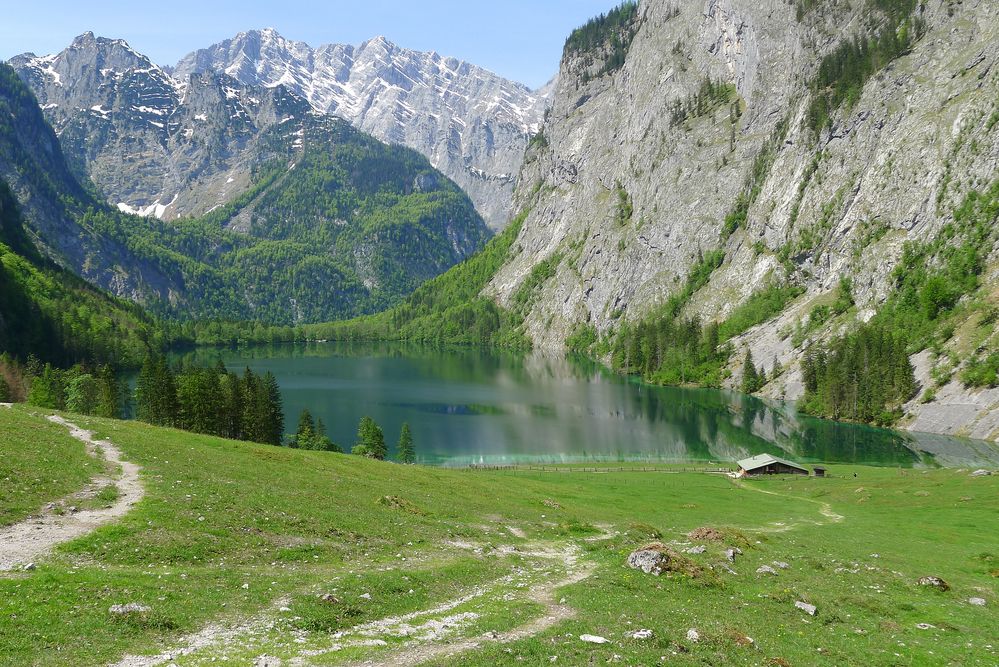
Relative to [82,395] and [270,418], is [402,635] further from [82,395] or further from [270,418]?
[82,395]

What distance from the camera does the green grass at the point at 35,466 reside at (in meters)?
28.1

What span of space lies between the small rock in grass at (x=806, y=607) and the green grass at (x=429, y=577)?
1.81 ft

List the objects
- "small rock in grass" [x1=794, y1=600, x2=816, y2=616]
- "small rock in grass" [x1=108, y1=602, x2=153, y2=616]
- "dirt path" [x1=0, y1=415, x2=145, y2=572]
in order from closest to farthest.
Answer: "small rock in grass" [x1=108, y1=602, x2=153, y2=616], "dirt path" [x1=0, y1=415, x2=145, y2=572], "small rock in grass" [x1=794, y1=600, x2=816, y2=616]

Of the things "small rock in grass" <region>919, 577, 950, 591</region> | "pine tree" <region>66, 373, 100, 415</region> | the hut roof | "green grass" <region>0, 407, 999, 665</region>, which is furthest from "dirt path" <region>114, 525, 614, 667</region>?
"pine tree" <region>66, 373, 100, 415</region>

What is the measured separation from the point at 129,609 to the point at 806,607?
81.9 ft

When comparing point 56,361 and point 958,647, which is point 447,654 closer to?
point 958,647

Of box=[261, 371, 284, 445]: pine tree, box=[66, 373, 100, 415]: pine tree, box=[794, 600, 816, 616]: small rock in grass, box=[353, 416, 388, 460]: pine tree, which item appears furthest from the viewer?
box=[66, 373, 100, 415]: pine tree

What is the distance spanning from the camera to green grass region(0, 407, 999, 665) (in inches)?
736

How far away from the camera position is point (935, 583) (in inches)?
1230

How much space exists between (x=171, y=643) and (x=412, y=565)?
12602 millimetres

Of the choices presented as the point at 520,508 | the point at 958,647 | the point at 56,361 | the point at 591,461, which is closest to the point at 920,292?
the point at 591,461

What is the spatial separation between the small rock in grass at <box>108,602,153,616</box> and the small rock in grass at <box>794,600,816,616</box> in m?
24.3

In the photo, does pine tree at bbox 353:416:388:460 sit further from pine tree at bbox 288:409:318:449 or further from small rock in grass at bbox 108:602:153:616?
small rock in grass at bbox 108:602:153:616

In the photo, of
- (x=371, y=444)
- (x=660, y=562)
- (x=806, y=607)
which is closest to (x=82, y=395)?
(x=371, y=444)
